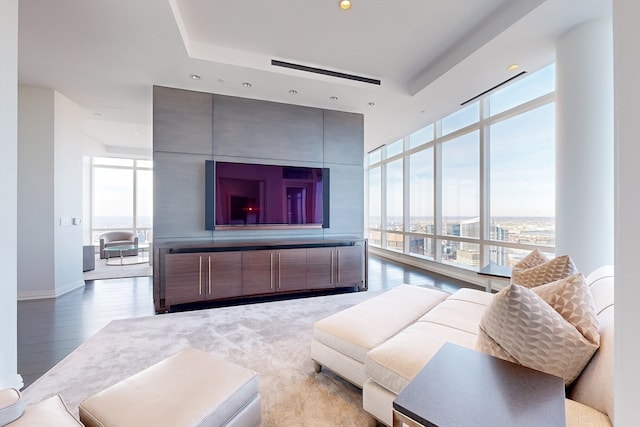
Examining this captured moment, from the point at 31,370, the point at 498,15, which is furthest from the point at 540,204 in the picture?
the point at 31,370

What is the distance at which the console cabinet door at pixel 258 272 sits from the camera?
3.60 m

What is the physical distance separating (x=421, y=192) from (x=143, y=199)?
8.08 metres

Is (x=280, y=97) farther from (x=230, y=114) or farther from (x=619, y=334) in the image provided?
(x=619, y=334)

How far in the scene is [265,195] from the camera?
414 cm

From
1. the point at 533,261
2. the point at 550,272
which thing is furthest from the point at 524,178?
the point at 550,272

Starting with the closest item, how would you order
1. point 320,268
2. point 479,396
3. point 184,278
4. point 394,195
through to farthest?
point 479,396 < point 184,278 < point 320,268 < point 394,195

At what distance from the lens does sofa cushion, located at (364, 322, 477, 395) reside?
126 cm

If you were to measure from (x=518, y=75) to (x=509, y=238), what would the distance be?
2.25 m

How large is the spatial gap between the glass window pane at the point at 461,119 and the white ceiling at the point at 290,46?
54 cm

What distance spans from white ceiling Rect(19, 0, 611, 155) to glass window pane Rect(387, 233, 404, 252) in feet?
11.1

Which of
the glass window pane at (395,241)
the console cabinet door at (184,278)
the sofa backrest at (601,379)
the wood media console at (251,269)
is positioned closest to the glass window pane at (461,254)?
the glass window pane at (395,241)

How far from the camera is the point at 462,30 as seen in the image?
2.92 metres

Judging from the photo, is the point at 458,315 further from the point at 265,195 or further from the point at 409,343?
the point at 265,195

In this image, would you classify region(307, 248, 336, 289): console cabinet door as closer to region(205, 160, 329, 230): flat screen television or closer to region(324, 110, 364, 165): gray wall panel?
region(205, 160, 329, 230): flat screen television
